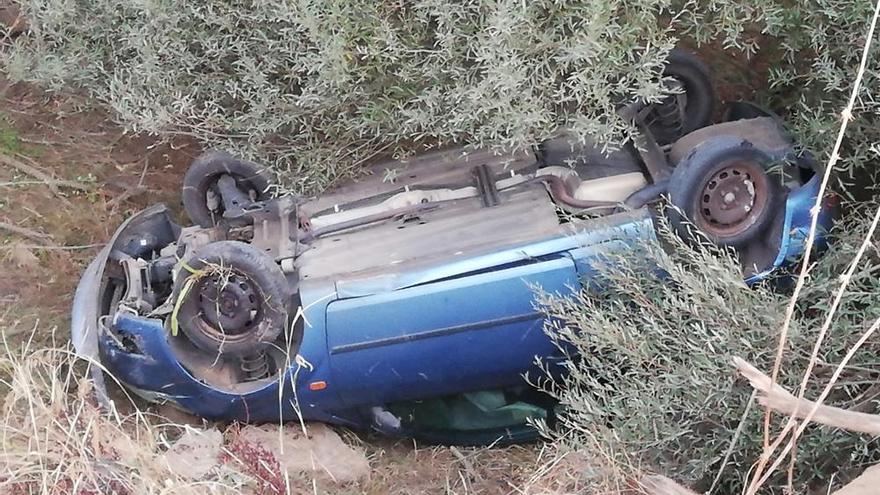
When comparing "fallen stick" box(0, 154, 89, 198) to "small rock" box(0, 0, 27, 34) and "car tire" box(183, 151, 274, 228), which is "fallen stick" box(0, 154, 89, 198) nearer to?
"small rock" box(0, 0, 27, 34)

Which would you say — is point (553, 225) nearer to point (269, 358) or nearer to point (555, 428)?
point (555, 428)

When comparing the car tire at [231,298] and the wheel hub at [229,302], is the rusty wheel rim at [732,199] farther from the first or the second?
the wheel hub at [229,302]

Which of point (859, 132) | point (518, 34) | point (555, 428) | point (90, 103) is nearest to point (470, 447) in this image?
point (555, 428)

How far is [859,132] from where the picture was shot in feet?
12.9

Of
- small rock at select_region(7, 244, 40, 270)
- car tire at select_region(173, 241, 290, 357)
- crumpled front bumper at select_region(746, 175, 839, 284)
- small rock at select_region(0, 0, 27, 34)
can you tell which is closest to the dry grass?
car tire at select_region(173, 241, 290, 357)

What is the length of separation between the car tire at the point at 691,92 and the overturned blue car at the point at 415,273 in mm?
340

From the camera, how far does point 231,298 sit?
161 inches

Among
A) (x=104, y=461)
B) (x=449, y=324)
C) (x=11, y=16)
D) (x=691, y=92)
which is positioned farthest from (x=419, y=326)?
(x=11, y=16)

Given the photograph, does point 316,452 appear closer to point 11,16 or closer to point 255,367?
point 255,367

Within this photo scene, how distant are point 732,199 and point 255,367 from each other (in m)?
2.38

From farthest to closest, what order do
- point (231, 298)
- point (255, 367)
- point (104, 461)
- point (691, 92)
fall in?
point (691, 92) → point (255, 367) → point (231, 298) → point (104, 461)

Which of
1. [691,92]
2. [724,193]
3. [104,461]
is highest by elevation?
[691,92]

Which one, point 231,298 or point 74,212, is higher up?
point 74,212

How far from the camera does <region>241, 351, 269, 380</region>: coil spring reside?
14.1 ft
